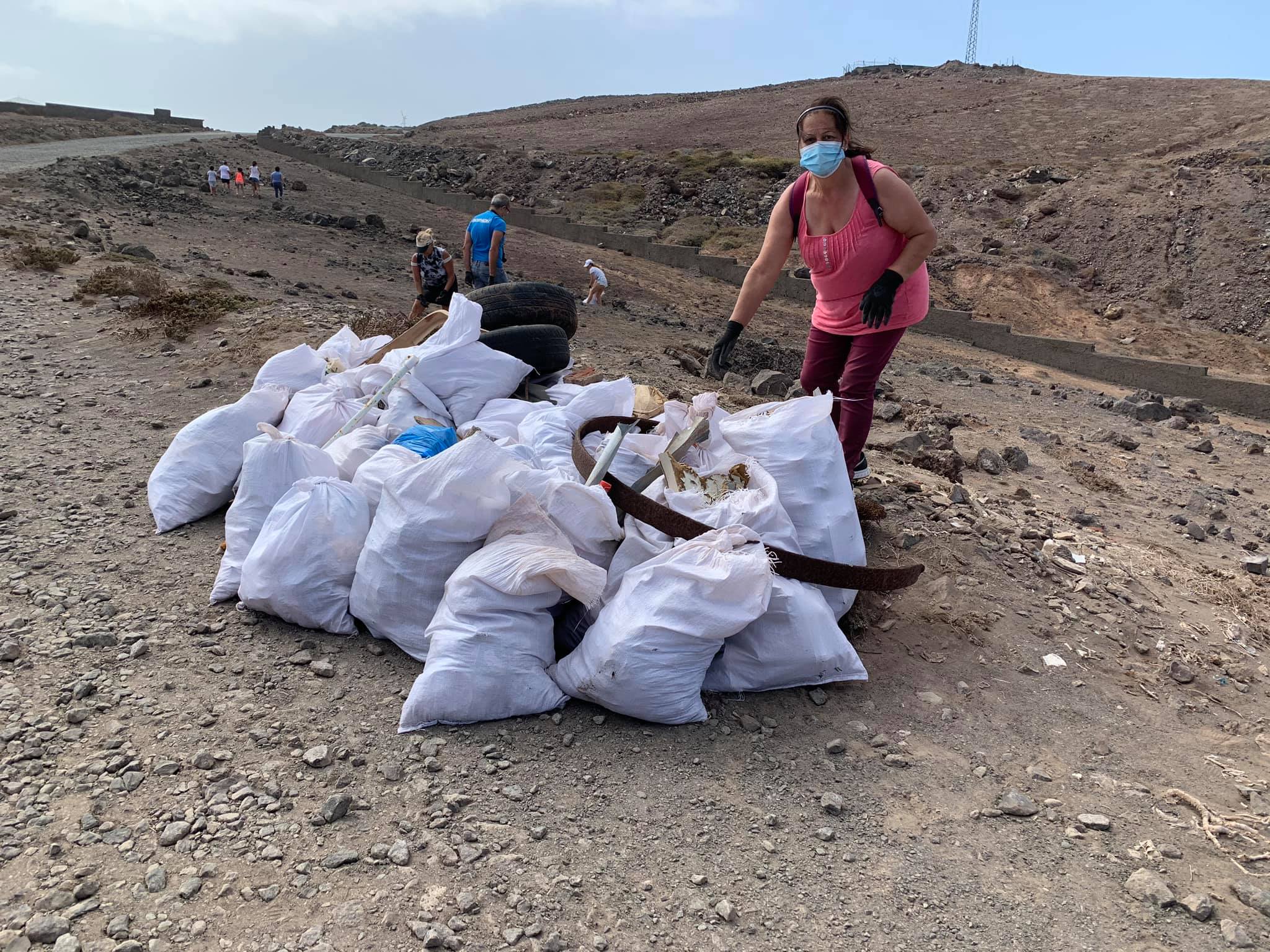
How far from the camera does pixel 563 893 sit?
1602 mm

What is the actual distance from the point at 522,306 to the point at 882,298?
183 centimetres

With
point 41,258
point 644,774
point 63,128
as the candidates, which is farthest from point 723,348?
point 63,128

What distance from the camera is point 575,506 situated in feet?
7.49

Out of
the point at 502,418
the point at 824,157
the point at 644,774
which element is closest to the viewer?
the point at 644,774

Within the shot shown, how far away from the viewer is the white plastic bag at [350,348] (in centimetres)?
422

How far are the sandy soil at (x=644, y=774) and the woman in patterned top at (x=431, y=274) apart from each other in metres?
3.66

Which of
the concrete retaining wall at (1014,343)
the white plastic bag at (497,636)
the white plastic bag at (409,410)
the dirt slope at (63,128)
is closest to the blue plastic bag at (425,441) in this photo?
the white plastic bag at (409,410)

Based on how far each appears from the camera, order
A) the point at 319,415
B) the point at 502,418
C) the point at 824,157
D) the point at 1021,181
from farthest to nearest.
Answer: the point at 1021,181, the point at 319,415, the point at 502,418, the point at 824,157

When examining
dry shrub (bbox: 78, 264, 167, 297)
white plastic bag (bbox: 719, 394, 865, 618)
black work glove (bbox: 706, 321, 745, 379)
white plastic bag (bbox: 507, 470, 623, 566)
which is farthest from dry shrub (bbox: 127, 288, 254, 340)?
white plastic bag (bbox: 719, 394, 865, 618)

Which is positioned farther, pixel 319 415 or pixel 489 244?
pixel 489 244

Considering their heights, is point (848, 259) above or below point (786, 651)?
above

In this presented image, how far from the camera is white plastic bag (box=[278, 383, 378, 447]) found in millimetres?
3336

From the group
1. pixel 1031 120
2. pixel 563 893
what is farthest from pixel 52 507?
pixel 1031 120

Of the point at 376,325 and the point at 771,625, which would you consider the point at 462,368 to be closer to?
the point at 771,625
